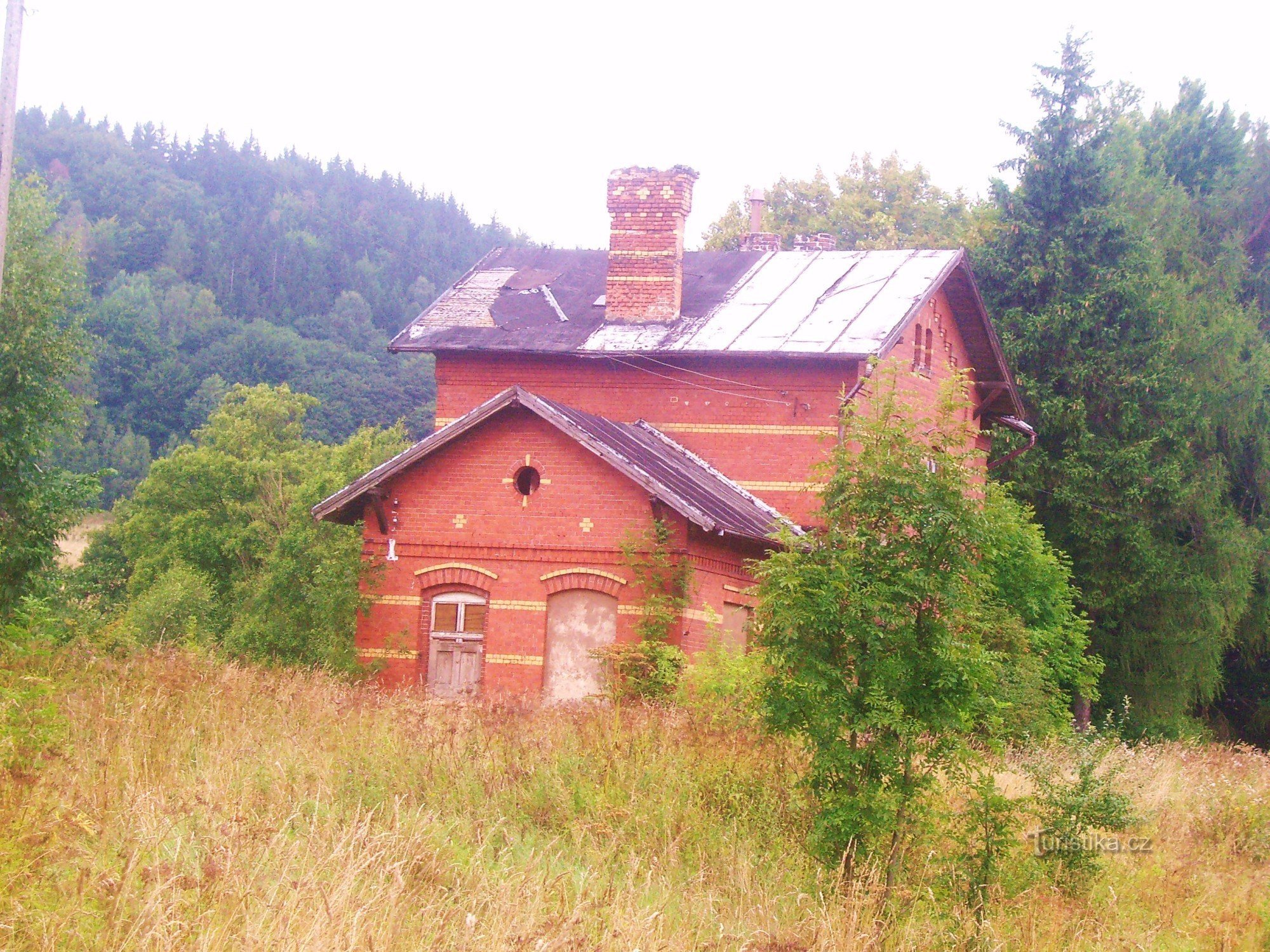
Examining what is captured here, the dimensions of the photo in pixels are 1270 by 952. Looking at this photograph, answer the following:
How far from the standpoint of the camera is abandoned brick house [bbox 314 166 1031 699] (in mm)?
20156

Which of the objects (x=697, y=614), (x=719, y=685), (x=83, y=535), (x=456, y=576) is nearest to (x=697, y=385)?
(x=697, y=614)

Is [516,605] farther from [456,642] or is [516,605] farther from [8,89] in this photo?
[8,89]

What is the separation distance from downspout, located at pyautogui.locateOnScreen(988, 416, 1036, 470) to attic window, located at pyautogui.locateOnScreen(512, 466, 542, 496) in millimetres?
12310

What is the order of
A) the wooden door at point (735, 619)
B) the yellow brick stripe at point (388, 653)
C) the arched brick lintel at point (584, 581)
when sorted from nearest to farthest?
the arched brick lintel at point (584, 581)
the yellow brick stripe at point (388, 653)
the wooden door at point (735, 619)

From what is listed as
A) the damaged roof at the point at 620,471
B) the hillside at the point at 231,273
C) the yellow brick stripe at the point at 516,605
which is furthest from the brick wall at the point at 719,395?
the hillside at the point at 231,273

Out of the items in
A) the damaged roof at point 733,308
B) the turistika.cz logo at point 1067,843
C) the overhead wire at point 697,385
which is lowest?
the turistika.cz logo at point 1067,843

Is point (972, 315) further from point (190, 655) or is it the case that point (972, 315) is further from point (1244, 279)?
point (190, 655)

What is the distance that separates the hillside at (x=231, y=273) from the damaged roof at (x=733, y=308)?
44551 millimetres

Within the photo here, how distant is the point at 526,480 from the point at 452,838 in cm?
1156

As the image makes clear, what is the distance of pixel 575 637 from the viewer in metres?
20.2

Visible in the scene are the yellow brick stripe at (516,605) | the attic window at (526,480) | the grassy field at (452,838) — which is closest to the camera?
the grassy field at (452,838)

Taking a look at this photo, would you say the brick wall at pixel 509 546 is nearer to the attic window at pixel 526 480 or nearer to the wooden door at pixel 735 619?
the attic window at pixel 526 480

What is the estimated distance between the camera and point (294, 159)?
110 meters

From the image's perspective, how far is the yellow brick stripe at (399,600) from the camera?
20.9 m
